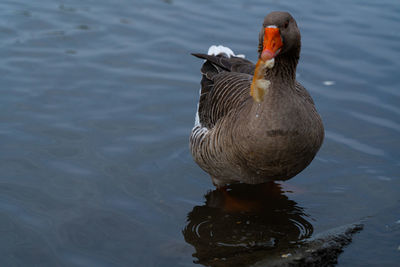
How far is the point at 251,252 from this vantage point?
14.9 ft

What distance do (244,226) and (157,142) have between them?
5.64 ft

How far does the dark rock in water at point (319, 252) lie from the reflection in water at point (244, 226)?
0.16 meters

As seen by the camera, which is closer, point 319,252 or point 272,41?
point 319,252

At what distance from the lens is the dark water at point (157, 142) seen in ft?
15.6

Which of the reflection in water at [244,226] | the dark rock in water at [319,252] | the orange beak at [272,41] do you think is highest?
the orange beak at [272,41]

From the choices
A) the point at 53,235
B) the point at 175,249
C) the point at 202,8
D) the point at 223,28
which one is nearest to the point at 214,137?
the point at 175,249

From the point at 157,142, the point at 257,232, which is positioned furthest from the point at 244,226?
the point at 157,142

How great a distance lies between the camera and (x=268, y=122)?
443 centimetres

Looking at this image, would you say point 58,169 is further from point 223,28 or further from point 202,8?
point 202,8

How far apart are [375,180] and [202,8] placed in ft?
17.5

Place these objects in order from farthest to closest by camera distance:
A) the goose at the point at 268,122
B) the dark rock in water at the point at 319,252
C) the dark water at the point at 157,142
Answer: the dark water at the point at 157,142 → the goose at the point at 268,122 → the dark rock in water at the point at 319,252

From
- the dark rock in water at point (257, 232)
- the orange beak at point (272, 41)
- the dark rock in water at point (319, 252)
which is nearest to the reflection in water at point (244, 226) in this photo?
the dark rock in water at point (257, 232)

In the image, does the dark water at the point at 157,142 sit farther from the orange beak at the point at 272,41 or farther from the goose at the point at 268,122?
the orange beak at the point at 272,41

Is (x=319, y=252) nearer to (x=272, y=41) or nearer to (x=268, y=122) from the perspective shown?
(x=268, y=122)
